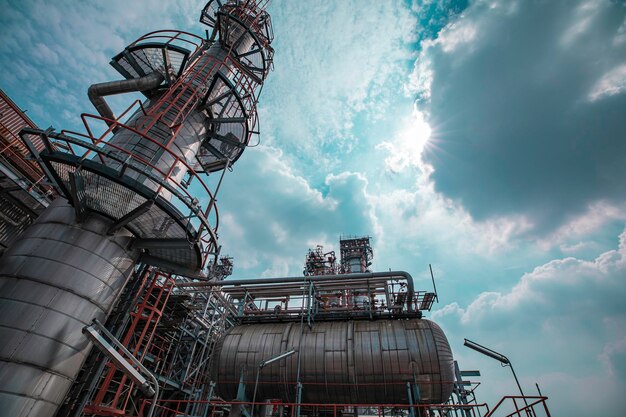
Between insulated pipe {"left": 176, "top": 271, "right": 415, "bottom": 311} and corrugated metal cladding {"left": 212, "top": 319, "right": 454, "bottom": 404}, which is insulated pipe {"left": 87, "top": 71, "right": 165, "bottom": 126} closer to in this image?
insulated pipe {"left": 176, "top": 271, "right": 415, "bottom": 311}

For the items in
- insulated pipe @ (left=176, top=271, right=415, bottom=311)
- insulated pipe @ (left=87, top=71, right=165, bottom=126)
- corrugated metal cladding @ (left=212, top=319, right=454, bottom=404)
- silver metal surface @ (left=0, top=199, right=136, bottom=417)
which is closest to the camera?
silver metal surface @ (left=0, top=199, right=136, bottom=417)

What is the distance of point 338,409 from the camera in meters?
14.5

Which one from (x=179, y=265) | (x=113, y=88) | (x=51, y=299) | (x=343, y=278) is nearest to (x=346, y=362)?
(x=343, y=278)

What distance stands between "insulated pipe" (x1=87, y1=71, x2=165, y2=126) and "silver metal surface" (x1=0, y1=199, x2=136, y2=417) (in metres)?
5.36

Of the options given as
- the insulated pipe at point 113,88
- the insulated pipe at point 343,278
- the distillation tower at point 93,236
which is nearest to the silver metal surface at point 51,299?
the distillation tower at point 93,236

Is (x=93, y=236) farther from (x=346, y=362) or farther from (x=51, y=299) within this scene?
(x=346, y=362)

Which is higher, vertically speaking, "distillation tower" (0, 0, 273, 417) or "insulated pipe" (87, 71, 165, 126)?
"insulated pipe" (87, 71, 165, 126)

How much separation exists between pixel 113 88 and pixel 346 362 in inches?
582

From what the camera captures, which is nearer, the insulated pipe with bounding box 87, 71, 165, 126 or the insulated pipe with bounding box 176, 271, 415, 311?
the insulated pipe with bounding box 87, 71, 165, 126

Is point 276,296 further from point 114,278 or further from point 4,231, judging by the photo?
point 4,231

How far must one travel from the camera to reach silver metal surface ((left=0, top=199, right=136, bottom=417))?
6.51 meters

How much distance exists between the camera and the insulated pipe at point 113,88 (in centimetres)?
1188

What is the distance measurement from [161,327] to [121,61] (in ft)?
47.5

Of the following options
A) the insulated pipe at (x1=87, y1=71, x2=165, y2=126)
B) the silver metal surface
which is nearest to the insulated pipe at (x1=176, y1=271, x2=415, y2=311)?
the silver metal surface
